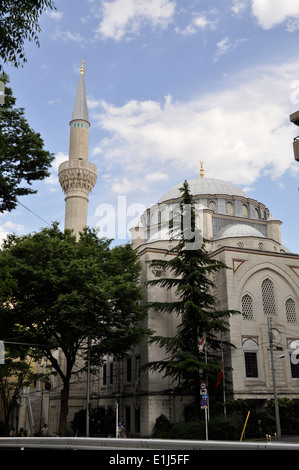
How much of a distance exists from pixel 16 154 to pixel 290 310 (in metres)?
24.4

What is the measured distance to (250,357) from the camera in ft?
93.6

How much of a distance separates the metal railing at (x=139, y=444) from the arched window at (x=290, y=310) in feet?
85.7

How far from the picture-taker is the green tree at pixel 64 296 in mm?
21719

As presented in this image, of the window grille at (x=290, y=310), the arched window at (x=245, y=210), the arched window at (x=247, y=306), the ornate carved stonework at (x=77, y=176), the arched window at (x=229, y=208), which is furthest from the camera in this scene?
the arched window at (x=245, y=210)

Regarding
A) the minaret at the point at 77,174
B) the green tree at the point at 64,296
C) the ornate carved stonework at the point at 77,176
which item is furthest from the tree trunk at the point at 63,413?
the ornate carved stonework at the point at 77,176

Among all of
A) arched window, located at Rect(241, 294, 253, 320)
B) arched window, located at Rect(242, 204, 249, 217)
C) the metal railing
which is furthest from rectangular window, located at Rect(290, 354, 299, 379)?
the metal railing

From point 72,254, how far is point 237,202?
964 inches

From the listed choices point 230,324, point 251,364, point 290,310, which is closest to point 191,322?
point 230,324

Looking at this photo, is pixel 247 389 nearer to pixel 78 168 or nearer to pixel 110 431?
pixel 110 431

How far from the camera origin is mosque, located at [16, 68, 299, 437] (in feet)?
90.3

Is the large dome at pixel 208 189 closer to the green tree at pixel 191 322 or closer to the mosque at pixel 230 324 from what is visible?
the mosque at pixel 230 324

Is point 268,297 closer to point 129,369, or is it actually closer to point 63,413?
point 129,369

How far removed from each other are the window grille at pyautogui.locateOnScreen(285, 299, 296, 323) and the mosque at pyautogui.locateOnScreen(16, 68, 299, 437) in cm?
7

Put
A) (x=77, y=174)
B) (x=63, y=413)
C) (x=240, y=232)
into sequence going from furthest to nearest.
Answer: (x=77, y=174)
(x=240, y=232)
(x=63, y=413)
